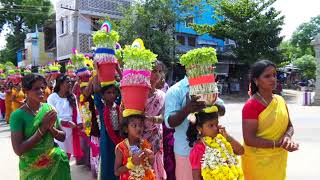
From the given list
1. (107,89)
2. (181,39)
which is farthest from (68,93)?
(181,39)

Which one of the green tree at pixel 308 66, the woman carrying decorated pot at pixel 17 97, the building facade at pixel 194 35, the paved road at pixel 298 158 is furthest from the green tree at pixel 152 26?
the green tree at pixel 308 66

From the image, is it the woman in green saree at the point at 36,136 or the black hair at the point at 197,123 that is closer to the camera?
the black hair at the point at 197,123

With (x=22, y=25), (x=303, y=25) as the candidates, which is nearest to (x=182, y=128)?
(x=22, y=25)

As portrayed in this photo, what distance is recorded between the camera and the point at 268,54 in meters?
24.7

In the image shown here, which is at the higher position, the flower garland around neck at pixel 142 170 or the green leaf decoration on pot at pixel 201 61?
the green leaf decoration on pot at pixel 201 61

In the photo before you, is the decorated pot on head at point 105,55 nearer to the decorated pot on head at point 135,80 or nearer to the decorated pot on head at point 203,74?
the decorated pot on head at point 135,80

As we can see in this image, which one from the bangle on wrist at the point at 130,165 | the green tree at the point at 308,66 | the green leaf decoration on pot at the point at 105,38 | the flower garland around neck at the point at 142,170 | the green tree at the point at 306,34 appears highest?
the green tree at the point at 306,34

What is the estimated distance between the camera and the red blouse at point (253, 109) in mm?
3402

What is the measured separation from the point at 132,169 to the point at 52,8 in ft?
123

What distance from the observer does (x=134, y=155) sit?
10.7 ft

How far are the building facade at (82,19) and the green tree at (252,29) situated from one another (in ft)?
23.5

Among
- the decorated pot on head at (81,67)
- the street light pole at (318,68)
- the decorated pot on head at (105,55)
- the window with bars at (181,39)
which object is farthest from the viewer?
the window with bars at (181,39)

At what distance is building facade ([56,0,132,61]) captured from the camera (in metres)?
25.7

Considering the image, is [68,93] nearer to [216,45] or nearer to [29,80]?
[29,80]
